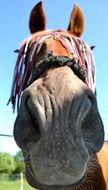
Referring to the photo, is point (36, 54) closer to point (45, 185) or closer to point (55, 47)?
point (55, 47)

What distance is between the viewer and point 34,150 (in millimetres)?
2049

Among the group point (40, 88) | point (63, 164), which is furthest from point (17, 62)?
point (63, 164)

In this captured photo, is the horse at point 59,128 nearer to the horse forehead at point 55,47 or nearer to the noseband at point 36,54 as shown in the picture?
the horse forehead at point 55,47

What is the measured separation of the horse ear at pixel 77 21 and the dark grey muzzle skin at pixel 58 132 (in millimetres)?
1227

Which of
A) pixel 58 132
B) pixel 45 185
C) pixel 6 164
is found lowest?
pixel 6 164

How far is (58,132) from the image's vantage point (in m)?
2.01

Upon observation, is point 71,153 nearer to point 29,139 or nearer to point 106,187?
point 29,139

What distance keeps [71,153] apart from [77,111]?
0.22 m

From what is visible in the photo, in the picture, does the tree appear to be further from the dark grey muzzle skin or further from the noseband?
the dark grey muzzle skin

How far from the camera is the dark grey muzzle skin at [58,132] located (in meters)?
2.00

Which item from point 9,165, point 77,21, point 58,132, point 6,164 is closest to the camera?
point 58,132

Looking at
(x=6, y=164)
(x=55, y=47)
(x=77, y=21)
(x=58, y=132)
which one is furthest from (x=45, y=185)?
(x=6, y=164)

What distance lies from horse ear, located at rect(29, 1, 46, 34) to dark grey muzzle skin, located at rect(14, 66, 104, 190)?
136 cm

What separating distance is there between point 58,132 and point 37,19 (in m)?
1.72
